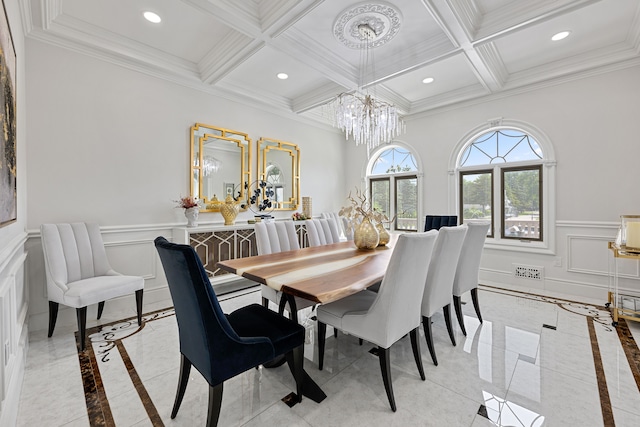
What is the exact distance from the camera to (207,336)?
4.07 feet

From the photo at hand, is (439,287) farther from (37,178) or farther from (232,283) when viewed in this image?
(37,178)

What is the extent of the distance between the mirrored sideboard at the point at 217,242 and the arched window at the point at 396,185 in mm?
2607

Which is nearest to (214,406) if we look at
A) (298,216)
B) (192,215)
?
(192,215)

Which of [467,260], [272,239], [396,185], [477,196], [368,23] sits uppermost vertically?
[368,23]

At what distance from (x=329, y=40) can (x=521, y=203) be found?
3.46 m

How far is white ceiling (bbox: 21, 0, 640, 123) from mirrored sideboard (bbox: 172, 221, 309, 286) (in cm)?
191

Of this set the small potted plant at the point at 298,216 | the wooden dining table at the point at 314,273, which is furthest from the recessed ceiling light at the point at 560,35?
the small potted plant at the point at 298,216

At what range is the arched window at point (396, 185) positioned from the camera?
5098 mm

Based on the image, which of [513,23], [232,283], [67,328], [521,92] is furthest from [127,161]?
[521,92]

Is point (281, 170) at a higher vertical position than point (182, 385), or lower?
higher

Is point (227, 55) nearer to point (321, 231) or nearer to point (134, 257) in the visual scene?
point (321, 231)

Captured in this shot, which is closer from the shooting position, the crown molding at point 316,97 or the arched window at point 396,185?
the crown molding at point 316,97

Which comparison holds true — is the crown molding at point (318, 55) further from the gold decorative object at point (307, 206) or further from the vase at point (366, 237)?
the gold decorative object at point (307, 206)

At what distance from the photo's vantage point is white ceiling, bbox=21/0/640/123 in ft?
7.80
